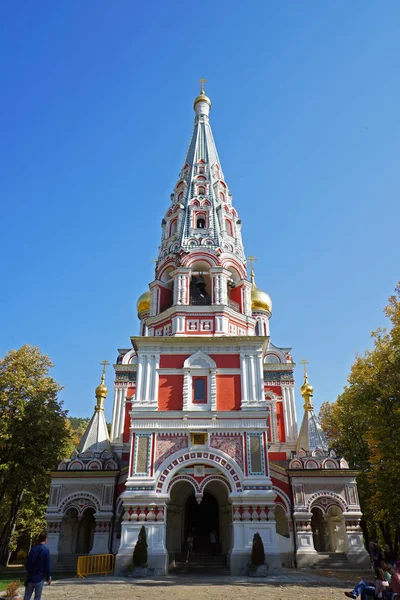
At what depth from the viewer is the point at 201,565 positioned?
16203 mm

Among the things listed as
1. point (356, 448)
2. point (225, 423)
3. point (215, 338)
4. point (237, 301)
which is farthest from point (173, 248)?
point (356, 448)

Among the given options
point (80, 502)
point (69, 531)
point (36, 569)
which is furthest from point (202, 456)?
point (36, 569)

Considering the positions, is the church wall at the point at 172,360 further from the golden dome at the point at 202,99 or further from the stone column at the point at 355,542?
the golden dome at the point at 202,99

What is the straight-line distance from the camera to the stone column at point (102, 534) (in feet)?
55.4

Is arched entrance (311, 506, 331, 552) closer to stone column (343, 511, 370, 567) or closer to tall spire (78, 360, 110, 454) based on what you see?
stone column (343, 511, 370, 567)

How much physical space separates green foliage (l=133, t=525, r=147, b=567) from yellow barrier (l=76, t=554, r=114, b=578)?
1.57m

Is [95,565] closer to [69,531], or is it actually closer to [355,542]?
[69,531]

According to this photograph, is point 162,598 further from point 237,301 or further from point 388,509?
point 237,301

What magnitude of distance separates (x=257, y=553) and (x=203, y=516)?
18.1ft

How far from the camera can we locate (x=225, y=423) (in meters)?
15.9

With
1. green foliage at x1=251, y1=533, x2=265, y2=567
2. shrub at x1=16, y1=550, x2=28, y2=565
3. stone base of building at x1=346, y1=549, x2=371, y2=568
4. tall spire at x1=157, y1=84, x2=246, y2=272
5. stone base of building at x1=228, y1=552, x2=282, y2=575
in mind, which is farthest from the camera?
shrub at x1=16, y1=550, x2=28, y2=565

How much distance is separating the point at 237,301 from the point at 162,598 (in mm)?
12039

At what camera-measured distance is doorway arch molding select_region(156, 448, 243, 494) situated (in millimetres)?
15195

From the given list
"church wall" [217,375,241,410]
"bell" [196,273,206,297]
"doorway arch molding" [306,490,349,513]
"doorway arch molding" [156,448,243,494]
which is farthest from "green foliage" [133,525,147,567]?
"bell" [196,273,206,297]
